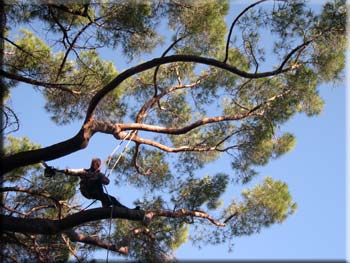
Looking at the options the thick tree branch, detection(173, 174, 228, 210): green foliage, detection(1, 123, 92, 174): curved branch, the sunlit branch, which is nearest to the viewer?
detection(1, 123, 92, 174): curved branch

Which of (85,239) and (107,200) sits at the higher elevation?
(107,200)

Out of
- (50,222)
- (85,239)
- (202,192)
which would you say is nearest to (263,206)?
(202,192)

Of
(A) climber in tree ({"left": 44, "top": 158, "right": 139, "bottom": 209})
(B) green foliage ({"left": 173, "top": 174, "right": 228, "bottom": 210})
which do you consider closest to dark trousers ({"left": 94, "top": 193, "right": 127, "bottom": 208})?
(A) climber in tree ({"left": 44, "top": 158, "right": 139, "bottom": 209})

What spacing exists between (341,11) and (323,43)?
306mm

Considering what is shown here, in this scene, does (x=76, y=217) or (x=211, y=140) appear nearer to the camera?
(x=76, y=217)

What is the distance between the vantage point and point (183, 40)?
4.73 meters

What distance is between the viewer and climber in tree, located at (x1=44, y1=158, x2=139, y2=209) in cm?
381

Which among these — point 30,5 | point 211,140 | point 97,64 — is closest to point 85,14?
point 30,5

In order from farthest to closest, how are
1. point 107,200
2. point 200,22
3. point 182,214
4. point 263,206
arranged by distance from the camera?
point 263,206, point 200,22, point 182,214, point 107,200

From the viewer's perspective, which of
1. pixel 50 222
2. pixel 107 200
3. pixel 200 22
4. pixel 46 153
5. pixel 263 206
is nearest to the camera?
pixel 50 222

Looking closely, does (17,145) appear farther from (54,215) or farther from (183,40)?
(183,40)

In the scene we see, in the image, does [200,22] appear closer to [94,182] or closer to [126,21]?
[126,21]

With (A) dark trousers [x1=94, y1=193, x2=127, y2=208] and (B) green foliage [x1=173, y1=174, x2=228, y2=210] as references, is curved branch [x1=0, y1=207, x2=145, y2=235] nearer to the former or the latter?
(A) dark trousers [x1=94, y1=193, x2=127, y2=208]

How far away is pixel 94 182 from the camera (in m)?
3.85
